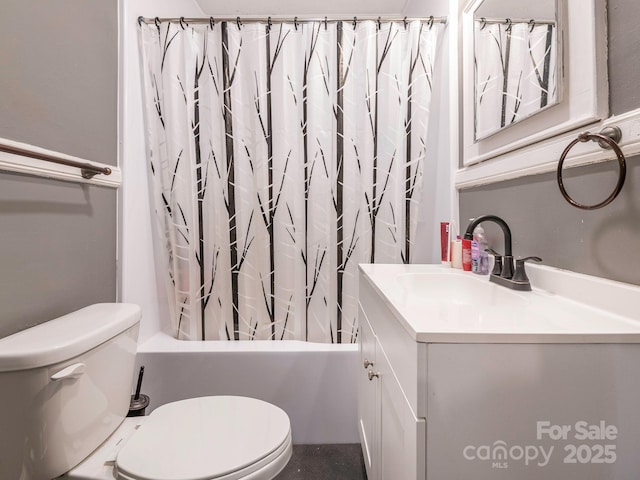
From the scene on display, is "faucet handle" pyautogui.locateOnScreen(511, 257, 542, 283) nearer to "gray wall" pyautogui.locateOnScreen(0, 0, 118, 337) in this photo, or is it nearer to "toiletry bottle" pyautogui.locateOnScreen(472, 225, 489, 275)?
"toiletry bottle" pyautogui.locateOnScreen(472, 225, 489, 275)

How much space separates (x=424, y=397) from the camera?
0.50 metres

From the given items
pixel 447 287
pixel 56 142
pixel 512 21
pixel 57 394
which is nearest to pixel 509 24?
pixel 512 21

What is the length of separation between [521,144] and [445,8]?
3.36 ft

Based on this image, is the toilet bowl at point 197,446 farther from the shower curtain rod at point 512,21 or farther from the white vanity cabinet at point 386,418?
the shower curtain rod at point 512,21

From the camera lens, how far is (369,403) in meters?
1.04

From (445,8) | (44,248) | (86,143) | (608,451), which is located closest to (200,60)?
(86,143)

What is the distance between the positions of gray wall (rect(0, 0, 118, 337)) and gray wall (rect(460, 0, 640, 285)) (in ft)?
4.92

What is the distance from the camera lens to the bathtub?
147 centimetres

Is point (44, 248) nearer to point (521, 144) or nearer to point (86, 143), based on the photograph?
point (86, 143)

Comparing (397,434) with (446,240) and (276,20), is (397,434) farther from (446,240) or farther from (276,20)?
(276,20)

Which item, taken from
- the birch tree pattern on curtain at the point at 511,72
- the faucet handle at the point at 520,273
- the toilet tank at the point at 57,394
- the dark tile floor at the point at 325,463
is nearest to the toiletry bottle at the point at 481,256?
the faucet handle at the point at 520,273

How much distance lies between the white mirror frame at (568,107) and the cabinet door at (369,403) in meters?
0.69

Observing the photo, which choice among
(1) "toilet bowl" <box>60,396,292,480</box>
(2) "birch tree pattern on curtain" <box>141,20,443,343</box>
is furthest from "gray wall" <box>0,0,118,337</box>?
(1) "toilet bowl" <box>60,396,292,480</box>

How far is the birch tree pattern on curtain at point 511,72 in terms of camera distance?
0.86 meters
